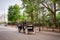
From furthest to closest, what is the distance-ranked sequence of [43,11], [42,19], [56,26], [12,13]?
[12,13] → [42,19] → [43,11] → [56,26]

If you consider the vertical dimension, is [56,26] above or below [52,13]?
below

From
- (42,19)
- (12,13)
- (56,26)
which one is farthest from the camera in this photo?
(12,13)

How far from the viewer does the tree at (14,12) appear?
52.7m

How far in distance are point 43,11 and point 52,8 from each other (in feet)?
4.68

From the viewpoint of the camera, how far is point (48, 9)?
25.8 m

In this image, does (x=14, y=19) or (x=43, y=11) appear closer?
(x=43, y=11)

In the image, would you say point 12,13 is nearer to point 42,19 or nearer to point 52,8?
point 42,19

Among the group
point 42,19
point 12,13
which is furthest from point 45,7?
point 12,13

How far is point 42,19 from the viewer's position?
3044cm

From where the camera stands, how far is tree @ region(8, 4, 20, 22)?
5265 centimetres

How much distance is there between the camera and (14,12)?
53.0m

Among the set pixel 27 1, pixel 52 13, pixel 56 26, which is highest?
pixel 27 1

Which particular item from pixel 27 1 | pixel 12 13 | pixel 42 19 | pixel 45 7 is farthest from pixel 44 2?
pixel 12 13

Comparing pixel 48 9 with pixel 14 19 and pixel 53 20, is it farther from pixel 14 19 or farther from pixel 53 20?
pixel 14 19
